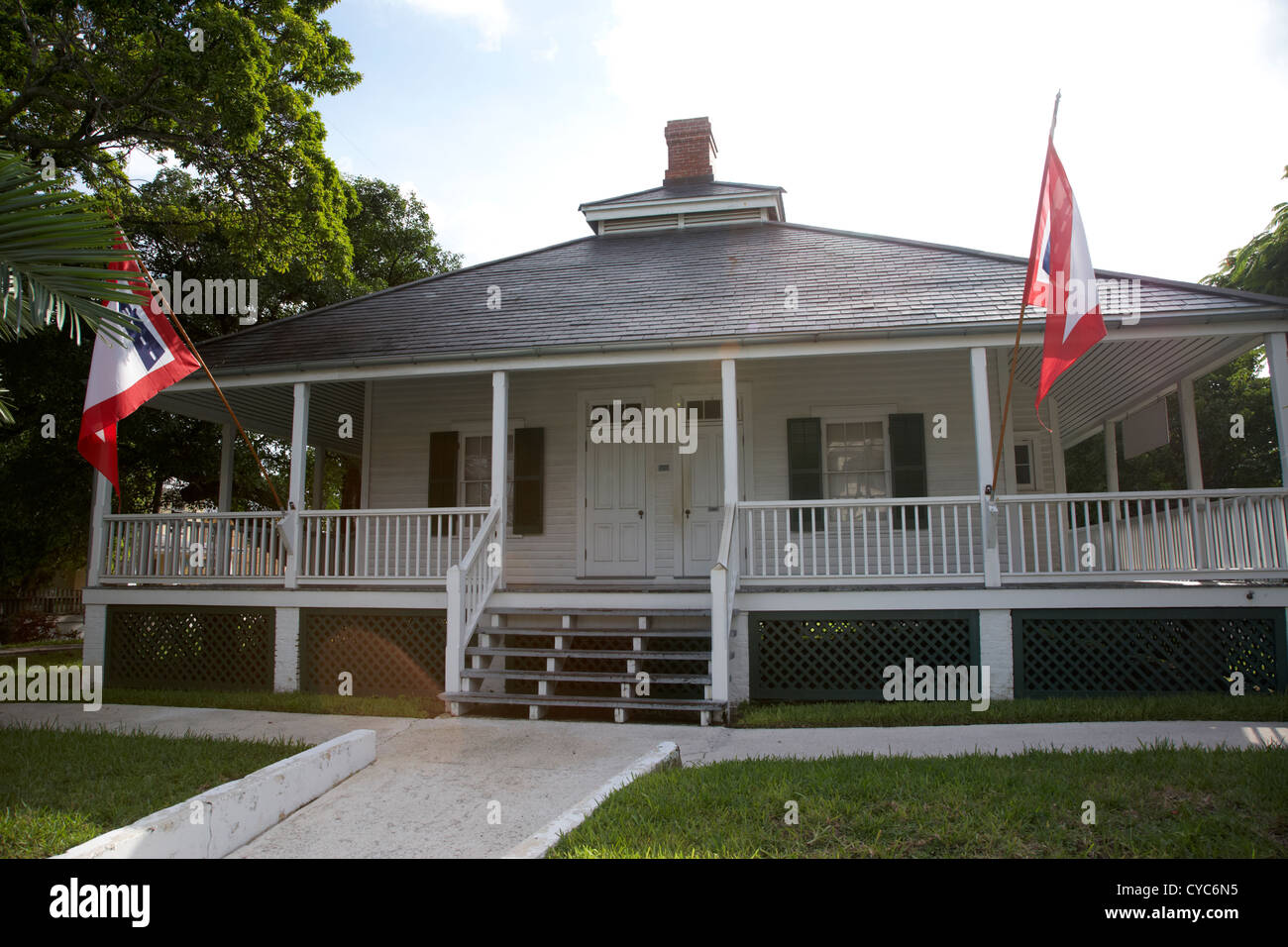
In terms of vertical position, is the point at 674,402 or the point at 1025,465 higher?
the point at 674,402

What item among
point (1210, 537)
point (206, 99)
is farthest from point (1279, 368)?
point (206, 99)

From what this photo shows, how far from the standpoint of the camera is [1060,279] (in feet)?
24.6

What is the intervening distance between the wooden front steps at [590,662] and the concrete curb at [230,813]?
246cm

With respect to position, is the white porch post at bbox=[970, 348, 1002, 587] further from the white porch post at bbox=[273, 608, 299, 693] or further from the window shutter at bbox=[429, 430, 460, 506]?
the white porch post at bbox=[273, 608, 299, 693]

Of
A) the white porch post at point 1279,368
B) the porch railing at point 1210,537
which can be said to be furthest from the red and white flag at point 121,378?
the white porch post at point 1279,368

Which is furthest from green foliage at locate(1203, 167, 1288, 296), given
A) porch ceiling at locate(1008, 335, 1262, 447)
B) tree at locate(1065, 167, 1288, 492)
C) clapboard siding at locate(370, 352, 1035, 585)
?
clapboard siding at locate(370, 352, 1035, 585)

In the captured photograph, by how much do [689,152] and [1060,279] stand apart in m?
9.19

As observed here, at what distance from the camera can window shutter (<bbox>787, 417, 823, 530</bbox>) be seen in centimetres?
1080

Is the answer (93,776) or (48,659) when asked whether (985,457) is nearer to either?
(93,776)

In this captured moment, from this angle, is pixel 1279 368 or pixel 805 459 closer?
pixel 1279 368

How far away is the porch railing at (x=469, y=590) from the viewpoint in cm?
858

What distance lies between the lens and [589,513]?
11.5 m

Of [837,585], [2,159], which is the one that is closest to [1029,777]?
[837,585]

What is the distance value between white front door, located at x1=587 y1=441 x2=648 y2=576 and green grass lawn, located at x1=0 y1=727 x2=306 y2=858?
520cm
